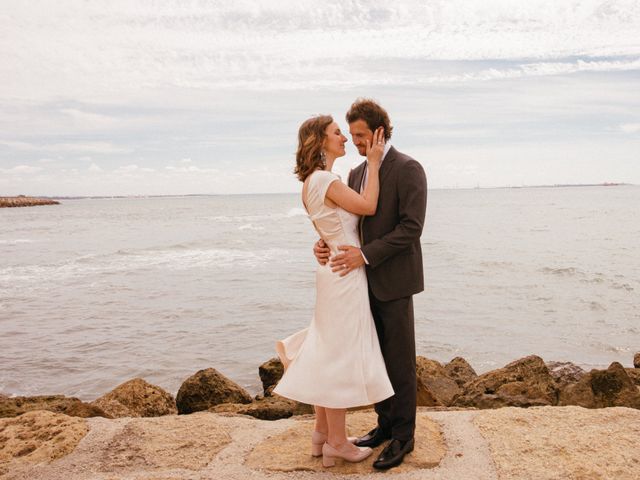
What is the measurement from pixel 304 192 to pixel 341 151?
37 cm

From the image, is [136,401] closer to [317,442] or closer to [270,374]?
[270,374]

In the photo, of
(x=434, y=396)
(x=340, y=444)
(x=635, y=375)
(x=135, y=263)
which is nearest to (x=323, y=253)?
(x=340, y=444)

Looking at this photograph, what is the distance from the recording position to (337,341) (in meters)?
3.85

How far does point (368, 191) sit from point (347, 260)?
18.8 inches

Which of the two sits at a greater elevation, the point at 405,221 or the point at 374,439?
the point at 405,221

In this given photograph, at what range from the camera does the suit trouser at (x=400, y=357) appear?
12.9 feet

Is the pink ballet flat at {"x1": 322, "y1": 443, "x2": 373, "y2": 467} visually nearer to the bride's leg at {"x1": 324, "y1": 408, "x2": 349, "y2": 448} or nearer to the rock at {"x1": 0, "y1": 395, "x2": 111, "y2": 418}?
the bride's leg at {"x1": 324, "y1": 408, "x2": 349, "y2": 448}

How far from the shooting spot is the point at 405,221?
383cm

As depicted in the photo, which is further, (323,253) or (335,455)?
(323,253)

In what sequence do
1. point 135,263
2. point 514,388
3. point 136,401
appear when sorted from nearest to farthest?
point 514,388 < point 136,401 < point 135,263

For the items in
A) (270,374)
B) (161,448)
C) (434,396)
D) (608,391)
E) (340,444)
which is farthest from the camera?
(270,374)

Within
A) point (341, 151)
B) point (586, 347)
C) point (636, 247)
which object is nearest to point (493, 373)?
point (341, 151)

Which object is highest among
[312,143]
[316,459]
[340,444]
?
[312,143]

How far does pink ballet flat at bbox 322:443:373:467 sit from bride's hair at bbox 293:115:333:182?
1831 mm
